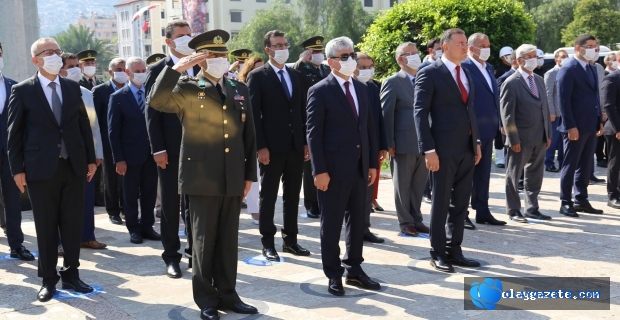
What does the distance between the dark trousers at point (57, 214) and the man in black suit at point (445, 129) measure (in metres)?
2.93

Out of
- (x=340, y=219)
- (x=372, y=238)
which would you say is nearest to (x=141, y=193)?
(x=372, y=238)

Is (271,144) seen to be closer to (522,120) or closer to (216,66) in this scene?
(216,66)

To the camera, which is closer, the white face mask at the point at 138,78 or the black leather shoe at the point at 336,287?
the black leather shoe at the point at 336,287

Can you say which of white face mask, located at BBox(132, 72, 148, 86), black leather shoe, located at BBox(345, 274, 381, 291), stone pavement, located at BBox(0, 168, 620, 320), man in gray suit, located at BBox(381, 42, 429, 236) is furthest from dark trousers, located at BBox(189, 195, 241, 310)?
white face mask, located at BBox(132, 72, 148, 86)

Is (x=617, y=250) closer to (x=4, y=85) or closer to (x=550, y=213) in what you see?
(x=550, y=213)

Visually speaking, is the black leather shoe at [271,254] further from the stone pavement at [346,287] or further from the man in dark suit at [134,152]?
the man in dark suit at [134,152]

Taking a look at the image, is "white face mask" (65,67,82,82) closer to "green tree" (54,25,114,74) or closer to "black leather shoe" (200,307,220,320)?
"black leather shoe" (200,307,220,320)

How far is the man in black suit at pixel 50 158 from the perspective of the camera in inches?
208

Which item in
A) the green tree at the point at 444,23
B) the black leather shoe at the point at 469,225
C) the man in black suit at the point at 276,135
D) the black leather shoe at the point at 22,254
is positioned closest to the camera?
the man in black suit at the point at 276,135

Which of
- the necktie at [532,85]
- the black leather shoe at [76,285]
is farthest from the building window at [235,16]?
the black leather shoe at [76,285]

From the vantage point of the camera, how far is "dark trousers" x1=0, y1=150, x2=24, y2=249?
663 centimetres

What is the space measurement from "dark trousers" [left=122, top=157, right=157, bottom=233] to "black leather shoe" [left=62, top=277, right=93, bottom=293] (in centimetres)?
184

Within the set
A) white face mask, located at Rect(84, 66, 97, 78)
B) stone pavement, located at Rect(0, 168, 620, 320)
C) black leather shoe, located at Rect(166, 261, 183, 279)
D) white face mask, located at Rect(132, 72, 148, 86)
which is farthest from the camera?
white face mask, located at Rect(84, 66, 97, 78)

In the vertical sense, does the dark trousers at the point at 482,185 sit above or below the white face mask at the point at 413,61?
below
